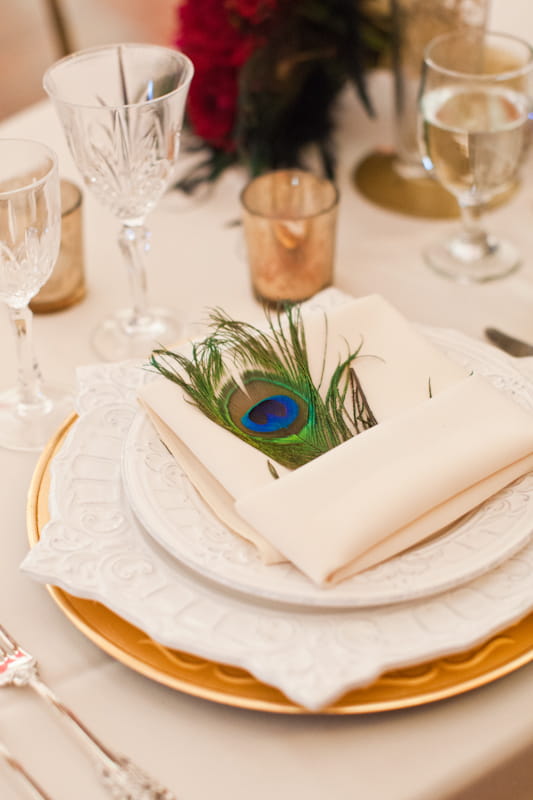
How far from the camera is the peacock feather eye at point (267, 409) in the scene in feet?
2.22

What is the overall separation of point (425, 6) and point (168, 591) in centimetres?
90

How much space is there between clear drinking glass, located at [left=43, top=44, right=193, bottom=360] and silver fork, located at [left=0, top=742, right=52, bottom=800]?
470 millimetres

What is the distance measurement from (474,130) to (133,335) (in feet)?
1.49

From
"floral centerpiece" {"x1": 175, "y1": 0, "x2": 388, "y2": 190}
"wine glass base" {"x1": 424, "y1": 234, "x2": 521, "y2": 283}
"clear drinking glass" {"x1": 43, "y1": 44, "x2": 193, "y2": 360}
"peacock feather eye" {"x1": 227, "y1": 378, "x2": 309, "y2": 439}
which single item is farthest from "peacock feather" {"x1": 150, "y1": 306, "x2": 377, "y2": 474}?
"floral centerpiece" {"x1": 175, "y1": 0, "x2": 388, "y2": 190}

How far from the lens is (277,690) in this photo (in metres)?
0.55

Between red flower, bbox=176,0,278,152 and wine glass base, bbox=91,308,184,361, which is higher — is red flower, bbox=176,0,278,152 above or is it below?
above

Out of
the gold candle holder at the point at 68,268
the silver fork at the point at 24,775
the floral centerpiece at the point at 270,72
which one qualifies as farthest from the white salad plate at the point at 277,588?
the floral centerpiece at the point at 270,72

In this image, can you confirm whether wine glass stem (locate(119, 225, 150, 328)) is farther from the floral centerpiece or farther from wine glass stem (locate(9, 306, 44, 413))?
the floral centerpiece

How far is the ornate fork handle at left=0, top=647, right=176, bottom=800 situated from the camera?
0.51 meters

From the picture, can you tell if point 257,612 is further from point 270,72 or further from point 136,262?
point 270,72

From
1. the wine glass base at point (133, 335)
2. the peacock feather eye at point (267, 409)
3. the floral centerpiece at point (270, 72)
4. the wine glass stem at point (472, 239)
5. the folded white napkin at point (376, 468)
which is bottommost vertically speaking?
the wine glass base at point (133, 335)

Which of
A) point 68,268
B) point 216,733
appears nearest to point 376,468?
point 216,733

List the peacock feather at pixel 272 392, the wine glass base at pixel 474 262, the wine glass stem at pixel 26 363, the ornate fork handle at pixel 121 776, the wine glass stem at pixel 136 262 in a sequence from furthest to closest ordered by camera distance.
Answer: the wine glass base at pixel 474 262 → the wine glass stem at pixel 136 262 → the wine glass stem at pixel 26 363 → the peacock feather at pixel 272 392 → the ornate fork handle at pixel 121 776

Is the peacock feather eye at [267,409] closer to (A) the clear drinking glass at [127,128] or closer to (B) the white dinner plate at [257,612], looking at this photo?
(B) the white dinner plate at [257,612]
